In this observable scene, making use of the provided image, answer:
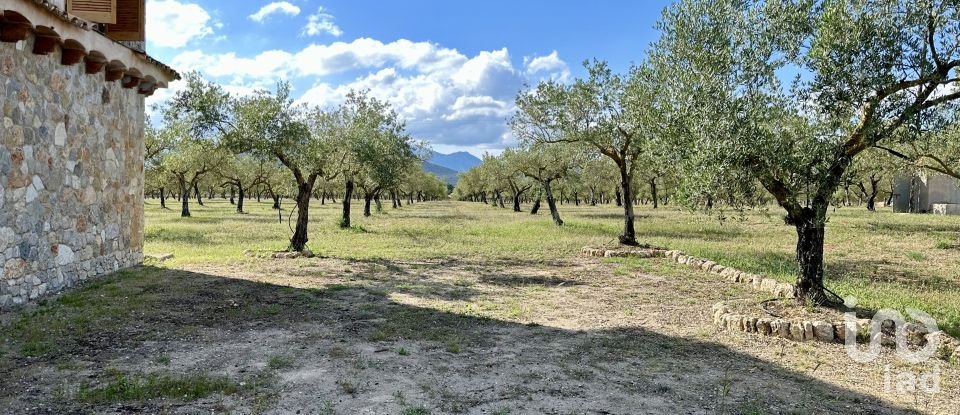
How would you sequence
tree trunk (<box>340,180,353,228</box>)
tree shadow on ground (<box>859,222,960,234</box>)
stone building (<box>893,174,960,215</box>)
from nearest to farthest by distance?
1. tree shadow on ground (<box>859,222,960,234</box>)
2. tree trunk (<box>340,180,353,228</box>)
3. stone building (<box>893,174,960,215</box>)

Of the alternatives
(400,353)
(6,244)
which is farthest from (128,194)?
(400,353)

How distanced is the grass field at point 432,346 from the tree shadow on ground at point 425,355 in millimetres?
31

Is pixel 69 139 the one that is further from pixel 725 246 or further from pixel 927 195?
pixel 927 195

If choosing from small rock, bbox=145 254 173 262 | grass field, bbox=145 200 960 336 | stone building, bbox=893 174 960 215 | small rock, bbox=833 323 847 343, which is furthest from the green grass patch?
stone building, bbox=893 174 960 215

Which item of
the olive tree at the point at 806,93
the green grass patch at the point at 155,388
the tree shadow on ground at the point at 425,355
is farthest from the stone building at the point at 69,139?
the olive tree at the point at 806,93

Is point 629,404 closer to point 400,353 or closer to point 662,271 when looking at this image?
point 400,353

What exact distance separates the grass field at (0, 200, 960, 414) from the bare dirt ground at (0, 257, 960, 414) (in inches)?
1.4

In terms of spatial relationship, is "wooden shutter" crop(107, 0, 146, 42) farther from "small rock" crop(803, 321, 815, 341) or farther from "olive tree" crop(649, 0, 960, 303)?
"small rock" crop(803, 321, 815, 341)

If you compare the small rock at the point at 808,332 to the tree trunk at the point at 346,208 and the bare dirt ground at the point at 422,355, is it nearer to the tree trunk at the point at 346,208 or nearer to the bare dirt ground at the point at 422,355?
the bare dirt ground at the point at 422,355

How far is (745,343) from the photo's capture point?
323 inches

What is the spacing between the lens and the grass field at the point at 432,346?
18.8ft

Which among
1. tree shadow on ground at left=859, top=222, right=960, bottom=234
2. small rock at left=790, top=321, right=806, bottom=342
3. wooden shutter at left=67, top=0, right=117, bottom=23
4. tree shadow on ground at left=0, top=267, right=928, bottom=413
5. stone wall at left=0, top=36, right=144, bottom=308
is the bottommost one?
tree shadow on ground at left=0, top=267, right=928, bottom=413

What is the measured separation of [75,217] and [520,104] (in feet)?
55.3

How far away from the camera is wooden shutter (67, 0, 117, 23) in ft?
37.4
